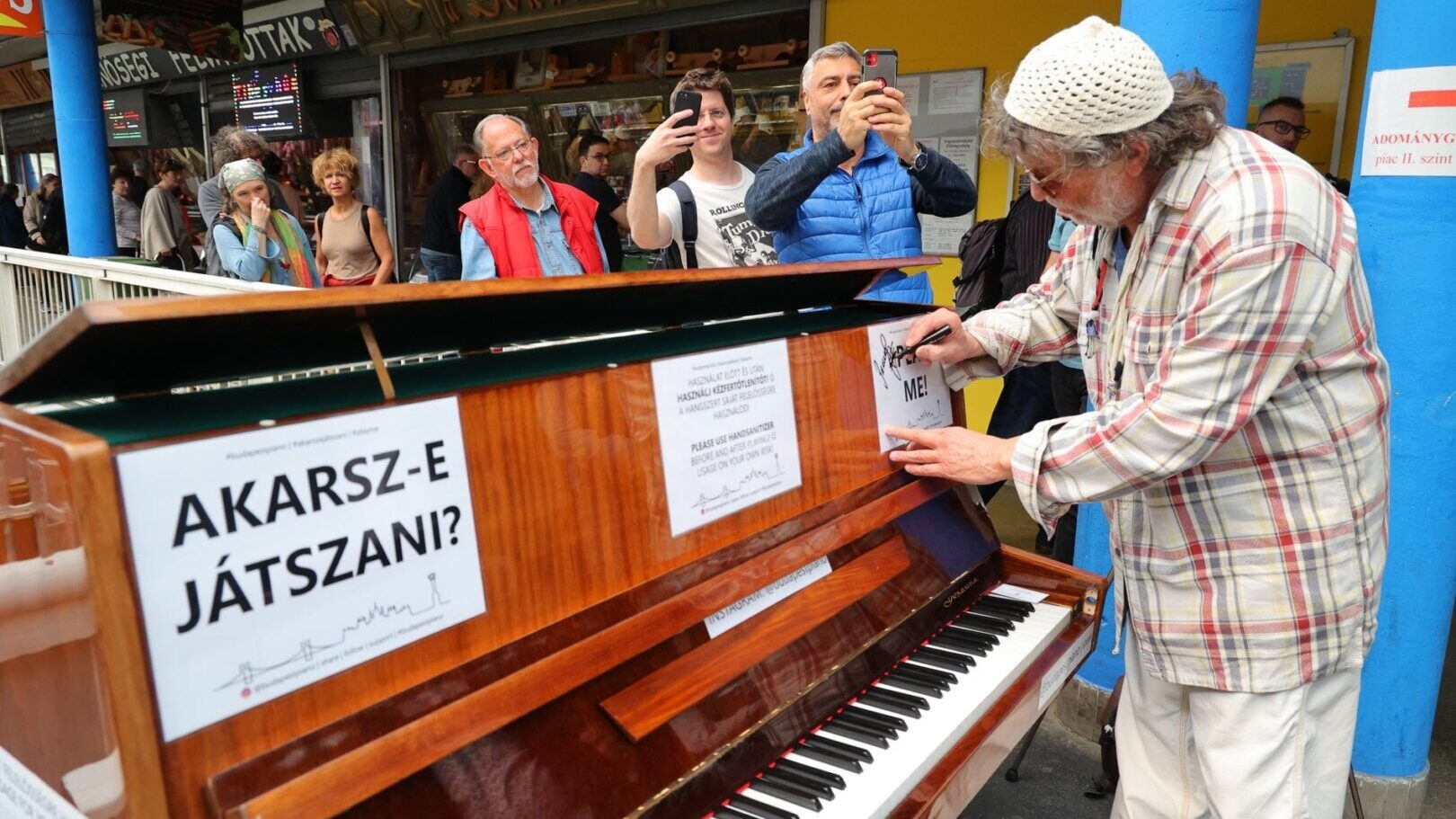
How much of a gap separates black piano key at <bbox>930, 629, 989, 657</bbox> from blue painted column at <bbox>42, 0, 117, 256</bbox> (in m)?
8.65

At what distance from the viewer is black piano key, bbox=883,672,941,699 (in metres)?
1.67

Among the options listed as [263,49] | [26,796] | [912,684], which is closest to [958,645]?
[912,684]

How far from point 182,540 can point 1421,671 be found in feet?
9.76

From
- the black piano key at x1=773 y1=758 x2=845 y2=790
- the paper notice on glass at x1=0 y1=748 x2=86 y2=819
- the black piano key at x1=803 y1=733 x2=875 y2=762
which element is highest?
the paper notice on glass at x1=0 y1=748 x2=86 y2=819

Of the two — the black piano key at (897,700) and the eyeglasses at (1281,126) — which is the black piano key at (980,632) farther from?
the eyeglasses at (1281,126)

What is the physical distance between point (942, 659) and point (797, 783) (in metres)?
0.51

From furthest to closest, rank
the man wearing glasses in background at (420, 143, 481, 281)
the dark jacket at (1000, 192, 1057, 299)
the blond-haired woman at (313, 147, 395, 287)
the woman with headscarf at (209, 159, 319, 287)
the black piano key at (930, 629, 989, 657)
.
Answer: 1. the blond-haired woman at (313, 147, 395, 287)
2. the man wearing glasses in background at (420, 143, 481, 281)
3. the woman with headscarf at (209, 159, 319, 287)
4. the dark jacket at (1000, 192, 1057, 299)
5. the black piano key at (930, 629, 989, 657)

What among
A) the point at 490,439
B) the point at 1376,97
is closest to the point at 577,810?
the point at 490,439

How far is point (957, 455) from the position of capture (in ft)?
5.87

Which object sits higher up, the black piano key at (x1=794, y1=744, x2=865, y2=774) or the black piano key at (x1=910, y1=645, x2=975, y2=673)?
the black piano key at (x1=910, y1=645, x2=975, y2=673)

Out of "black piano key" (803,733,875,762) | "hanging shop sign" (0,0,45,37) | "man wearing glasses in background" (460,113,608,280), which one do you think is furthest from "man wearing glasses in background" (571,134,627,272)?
"hanging shop sign" (0,0,45,37)

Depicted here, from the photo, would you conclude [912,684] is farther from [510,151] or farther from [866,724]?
[510,151]

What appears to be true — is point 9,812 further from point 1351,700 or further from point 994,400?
point 994,400

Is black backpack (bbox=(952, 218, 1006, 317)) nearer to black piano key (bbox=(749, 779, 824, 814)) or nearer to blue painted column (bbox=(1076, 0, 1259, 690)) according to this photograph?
blue painted column (bbox=(1076, 0, 1259, 690))
